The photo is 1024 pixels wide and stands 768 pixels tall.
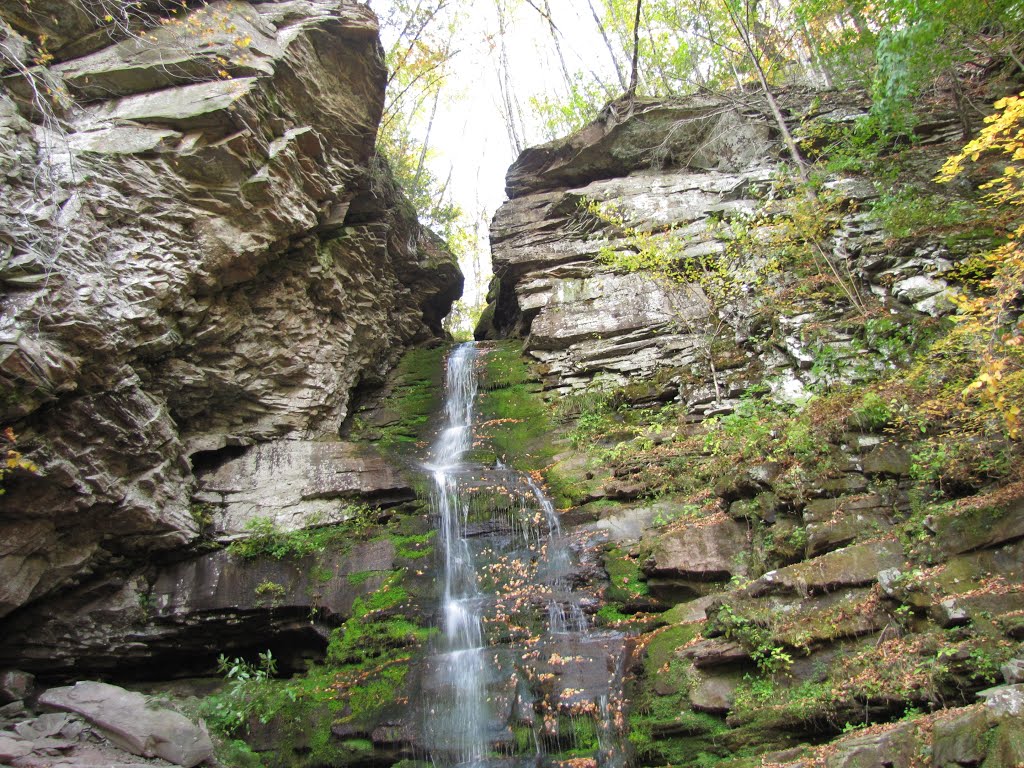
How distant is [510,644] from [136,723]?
419 cm

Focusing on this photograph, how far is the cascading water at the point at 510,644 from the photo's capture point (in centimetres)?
580

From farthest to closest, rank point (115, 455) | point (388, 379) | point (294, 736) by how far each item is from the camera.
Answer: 1. point (388, 379)
2. point (115, 455)
3. point (294, 736)

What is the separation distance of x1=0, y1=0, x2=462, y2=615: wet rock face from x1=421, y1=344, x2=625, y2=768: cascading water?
2.35 metres

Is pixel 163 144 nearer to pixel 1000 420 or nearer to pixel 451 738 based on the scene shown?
pixel 451 738

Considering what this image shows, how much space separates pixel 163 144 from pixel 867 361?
11.0 meters

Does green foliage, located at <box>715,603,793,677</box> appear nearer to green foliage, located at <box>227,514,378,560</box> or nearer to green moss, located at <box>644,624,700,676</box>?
green moss, located at <box>644,624,700,676</box>

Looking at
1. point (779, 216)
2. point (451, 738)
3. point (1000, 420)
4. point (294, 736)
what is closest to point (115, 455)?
point (294, 736)

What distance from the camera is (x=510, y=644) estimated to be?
698cm

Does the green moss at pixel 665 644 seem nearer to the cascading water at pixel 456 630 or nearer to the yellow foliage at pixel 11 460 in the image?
the cascading water at pixel 456 630

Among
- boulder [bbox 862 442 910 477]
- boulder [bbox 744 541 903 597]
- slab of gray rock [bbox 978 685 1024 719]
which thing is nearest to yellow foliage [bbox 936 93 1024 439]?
boulder [bbox 862 442 910 477]

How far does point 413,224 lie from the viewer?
16078mm

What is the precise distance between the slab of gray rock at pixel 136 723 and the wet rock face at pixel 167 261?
1.65 m

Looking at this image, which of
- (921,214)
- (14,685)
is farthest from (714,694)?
(14,685)

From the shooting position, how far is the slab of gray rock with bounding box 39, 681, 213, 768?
18.8ft
